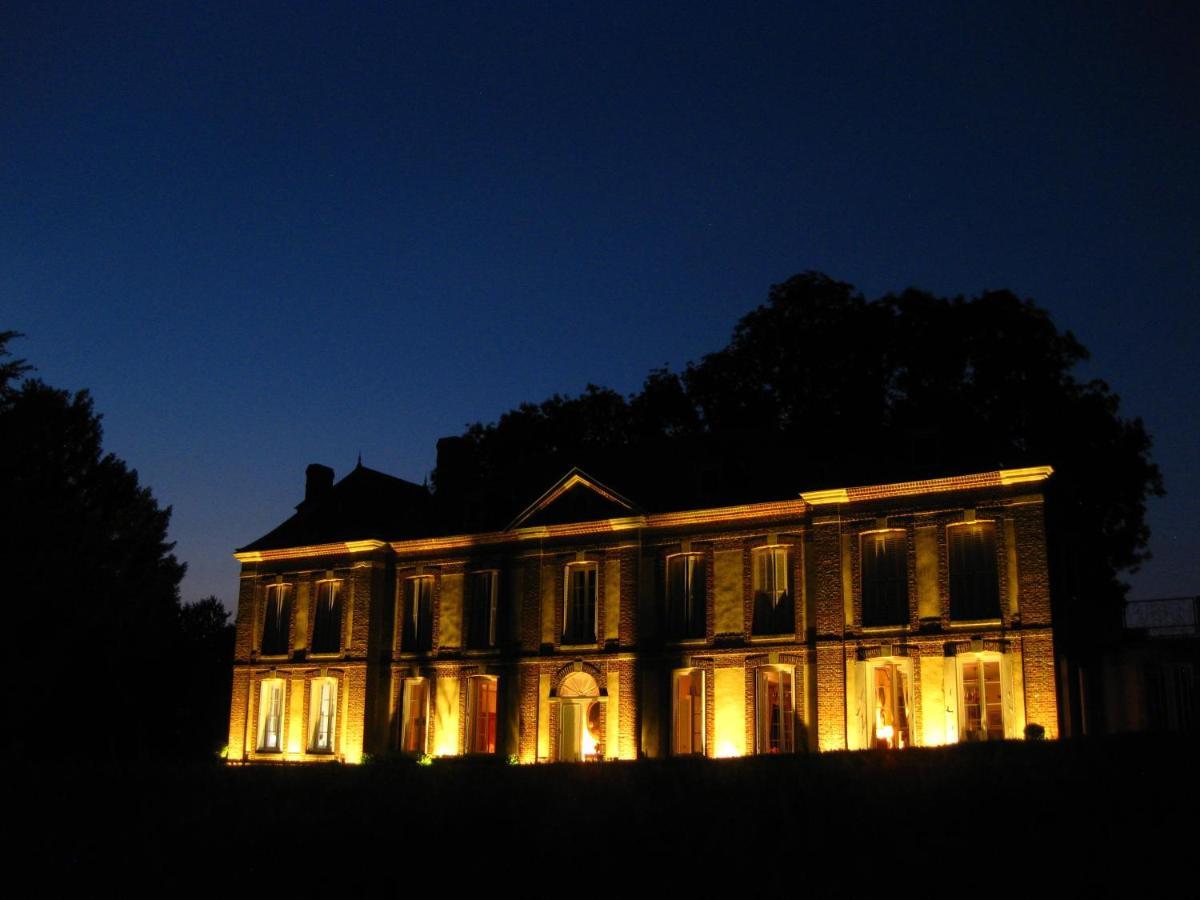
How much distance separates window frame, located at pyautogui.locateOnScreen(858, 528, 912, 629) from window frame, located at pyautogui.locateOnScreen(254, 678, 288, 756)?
1720 cm

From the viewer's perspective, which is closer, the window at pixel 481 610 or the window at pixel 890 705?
the window at pixel 890 705

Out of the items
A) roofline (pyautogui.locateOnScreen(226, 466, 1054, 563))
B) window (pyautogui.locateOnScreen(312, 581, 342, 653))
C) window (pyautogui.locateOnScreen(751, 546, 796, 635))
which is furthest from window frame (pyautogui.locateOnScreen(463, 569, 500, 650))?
window (pyautogui.locateOnScreen(751, 546, 796, 635))

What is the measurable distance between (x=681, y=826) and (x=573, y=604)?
14.5 m

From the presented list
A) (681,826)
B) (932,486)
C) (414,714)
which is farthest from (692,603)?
(681,826)

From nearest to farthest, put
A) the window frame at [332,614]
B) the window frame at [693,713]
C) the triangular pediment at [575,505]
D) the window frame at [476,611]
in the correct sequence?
the window frame at [693,713], the triangular pediment at [575,505], the window frame at [476,611], the window frame at [332,614]

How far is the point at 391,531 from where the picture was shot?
37188mm

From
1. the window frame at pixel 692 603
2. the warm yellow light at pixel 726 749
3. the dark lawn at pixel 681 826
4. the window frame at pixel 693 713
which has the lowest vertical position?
the dark lawn at pixel 681 826

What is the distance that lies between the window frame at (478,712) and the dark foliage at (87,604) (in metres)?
11.1

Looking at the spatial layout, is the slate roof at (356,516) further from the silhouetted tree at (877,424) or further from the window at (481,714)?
the window at (481,714)

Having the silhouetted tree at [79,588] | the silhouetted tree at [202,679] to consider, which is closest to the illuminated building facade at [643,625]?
the silhouetted tree at [79,588]

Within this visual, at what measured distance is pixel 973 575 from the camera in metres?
28.0

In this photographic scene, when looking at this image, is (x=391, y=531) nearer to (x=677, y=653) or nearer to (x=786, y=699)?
(x=677, y=653)

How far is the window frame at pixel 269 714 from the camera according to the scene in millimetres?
36938

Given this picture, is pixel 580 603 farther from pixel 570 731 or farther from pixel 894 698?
pixel 894 698
